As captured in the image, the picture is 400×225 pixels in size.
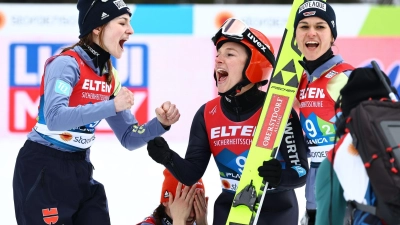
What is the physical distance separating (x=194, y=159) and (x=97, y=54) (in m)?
0.76

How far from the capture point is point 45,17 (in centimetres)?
905

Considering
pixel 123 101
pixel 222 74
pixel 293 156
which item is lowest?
pixel 293 156

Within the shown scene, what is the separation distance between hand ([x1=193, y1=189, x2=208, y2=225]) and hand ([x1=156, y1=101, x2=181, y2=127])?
1.40 ft

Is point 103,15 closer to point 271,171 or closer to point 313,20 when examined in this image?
point 313,20

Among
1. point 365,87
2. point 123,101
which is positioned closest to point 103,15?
point 123,101

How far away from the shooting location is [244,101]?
387 centimetres

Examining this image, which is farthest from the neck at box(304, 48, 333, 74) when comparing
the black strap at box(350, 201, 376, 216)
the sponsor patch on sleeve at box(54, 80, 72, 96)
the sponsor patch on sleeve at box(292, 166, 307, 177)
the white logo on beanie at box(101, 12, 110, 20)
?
the black strap at box(350, 201, 376, 216)

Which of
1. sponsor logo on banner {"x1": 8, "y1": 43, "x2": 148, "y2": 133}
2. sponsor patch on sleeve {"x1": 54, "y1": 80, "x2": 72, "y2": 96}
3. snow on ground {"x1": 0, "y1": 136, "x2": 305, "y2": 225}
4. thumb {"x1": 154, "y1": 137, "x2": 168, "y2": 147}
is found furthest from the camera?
sponsor logo on banner {"x1": 8, "y1": 43, "x2": 148, "y2": 133}

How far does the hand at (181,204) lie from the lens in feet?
13.2

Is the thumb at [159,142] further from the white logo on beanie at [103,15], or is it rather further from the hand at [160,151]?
the white logo on beanie at [103,15]

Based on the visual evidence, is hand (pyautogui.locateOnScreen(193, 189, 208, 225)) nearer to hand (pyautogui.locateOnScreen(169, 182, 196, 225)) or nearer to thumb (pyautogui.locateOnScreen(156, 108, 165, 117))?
hand (pyautogui.locateOnScreen(169, 182, 196, 225))

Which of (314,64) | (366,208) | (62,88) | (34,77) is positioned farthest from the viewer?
(34,77)

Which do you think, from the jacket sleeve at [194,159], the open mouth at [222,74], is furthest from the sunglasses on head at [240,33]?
the jacket sleeve at [194,159]

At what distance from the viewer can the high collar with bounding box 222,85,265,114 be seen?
3857 millimetres
